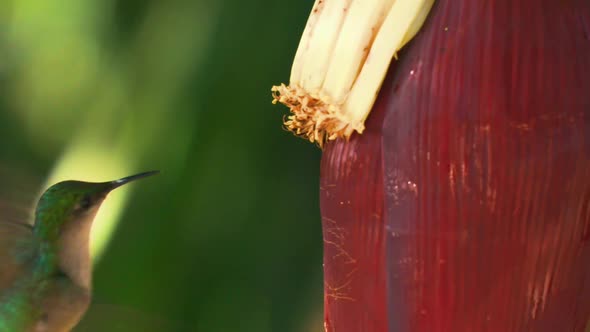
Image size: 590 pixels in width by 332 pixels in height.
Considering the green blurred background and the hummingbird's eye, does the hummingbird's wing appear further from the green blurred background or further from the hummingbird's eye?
the green blurred background

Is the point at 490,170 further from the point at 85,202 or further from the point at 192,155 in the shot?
the point at 192,155

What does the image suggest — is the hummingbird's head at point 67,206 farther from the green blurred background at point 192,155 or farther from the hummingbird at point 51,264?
the green blurred background at point 192,155

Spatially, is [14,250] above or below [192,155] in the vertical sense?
below

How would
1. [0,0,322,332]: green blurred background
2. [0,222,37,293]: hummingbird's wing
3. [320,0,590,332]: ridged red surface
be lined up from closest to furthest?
1. [320,0,590,332]: ridged red surface
2. [0,222,37,293]: hummingbird's wing
3. [0,0,322,332]: green blurred background

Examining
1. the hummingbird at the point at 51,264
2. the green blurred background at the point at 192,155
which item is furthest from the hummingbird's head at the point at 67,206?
the green blurred background at the point at 192,155

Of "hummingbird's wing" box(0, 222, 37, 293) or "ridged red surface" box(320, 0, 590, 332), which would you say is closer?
"ridged red surface" box(320, 0, 590, 332)

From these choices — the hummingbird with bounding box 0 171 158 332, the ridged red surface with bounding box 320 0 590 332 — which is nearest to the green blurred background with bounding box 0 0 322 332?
the hummingbird with bounding box 0 171 158 332

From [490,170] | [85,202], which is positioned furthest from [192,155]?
[490,170]
